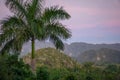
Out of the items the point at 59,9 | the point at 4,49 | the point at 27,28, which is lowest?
the point at 4,49

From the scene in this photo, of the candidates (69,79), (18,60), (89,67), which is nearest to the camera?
(18,60)

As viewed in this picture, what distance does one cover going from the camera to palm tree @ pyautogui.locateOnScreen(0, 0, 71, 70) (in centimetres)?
1617

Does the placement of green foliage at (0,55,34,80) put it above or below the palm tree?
below

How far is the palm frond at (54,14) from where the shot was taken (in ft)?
55.3

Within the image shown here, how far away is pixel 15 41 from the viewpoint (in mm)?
16031

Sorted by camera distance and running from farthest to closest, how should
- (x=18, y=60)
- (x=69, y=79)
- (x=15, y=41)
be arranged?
(x=69, y=79) < (x=18, y=60) < (x=15, y=41)

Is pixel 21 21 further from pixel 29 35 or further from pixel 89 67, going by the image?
pixel 89 67

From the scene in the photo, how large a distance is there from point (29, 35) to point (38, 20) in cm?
93

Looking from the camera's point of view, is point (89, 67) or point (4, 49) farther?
point (89, 67)

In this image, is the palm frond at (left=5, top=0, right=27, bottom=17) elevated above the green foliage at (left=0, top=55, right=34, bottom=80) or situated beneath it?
elevated above

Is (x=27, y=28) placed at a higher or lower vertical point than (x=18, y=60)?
higher

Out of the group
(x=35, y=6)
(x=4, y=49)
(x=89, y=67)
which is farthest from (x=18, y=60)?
(x=89, y=67)

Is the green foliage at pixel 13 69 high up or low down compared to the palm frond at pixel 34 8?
down

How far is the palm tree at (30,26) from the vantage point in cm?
1617
